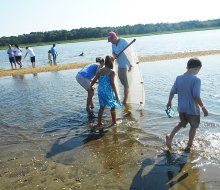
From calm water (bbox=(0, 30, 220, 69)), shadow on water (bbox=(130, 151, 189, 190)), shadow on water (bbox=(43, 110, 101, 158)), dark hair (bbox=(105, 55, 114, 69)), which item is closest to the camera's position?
shadow on water (bbox=(130, 151, 189, 190))

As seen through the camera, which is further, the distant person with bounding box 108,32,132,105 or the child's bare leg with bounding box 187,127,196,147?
the distant person with bounding box 108,32,132,105

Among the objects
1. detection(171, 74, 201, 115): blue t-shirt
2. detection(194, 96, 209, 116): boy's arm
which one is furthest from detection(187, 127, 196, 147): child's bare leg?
detection(194, 96, 209, 116): boy's arm

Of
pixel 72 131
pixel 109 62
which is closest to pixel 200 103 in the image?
pixel 109 62

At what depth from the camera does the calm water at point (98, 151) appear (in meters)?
5.64

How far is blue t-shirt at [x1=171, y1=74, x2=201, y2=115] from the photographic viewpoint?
20.6 ft

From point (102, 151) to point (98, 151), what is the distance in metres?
0.09

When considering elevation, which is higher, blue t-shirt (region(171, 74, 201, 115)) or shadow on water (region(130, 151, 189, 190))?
blue t-shirt (region(171, 74, 201, 115))

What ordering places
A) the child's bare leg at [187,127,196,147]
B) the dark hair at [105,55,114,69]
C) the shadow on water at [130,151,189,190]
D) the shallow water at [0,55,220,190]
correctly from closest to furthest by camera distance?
the shadow on water at [130,151,189,190] → the shallow water at [0,55,220,190] → the child's bare leg at [187,127,196,147] → the dark hair at [105,55,114,69]

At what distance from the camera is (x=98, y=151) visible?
705cm

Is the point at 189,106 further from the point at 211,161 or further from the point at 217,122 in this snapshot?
the point at 217,122

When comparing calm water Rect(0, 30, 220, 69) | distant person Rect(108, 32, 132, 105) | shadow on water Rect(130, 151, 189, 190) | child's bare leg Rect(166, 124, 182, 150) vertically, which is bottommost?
calm water Rect(0, 30, 220, 69)

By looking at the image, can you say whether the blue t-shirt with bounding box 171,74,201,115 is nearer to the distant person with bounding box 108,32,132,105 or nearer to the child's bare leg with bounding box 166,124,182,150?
the child's bare leg with bounding box 166,124,182,150

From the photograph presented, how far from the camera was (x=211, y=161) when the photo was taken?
6129mm

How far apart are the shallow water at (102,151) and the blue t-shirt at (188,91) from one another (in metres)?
0.88
